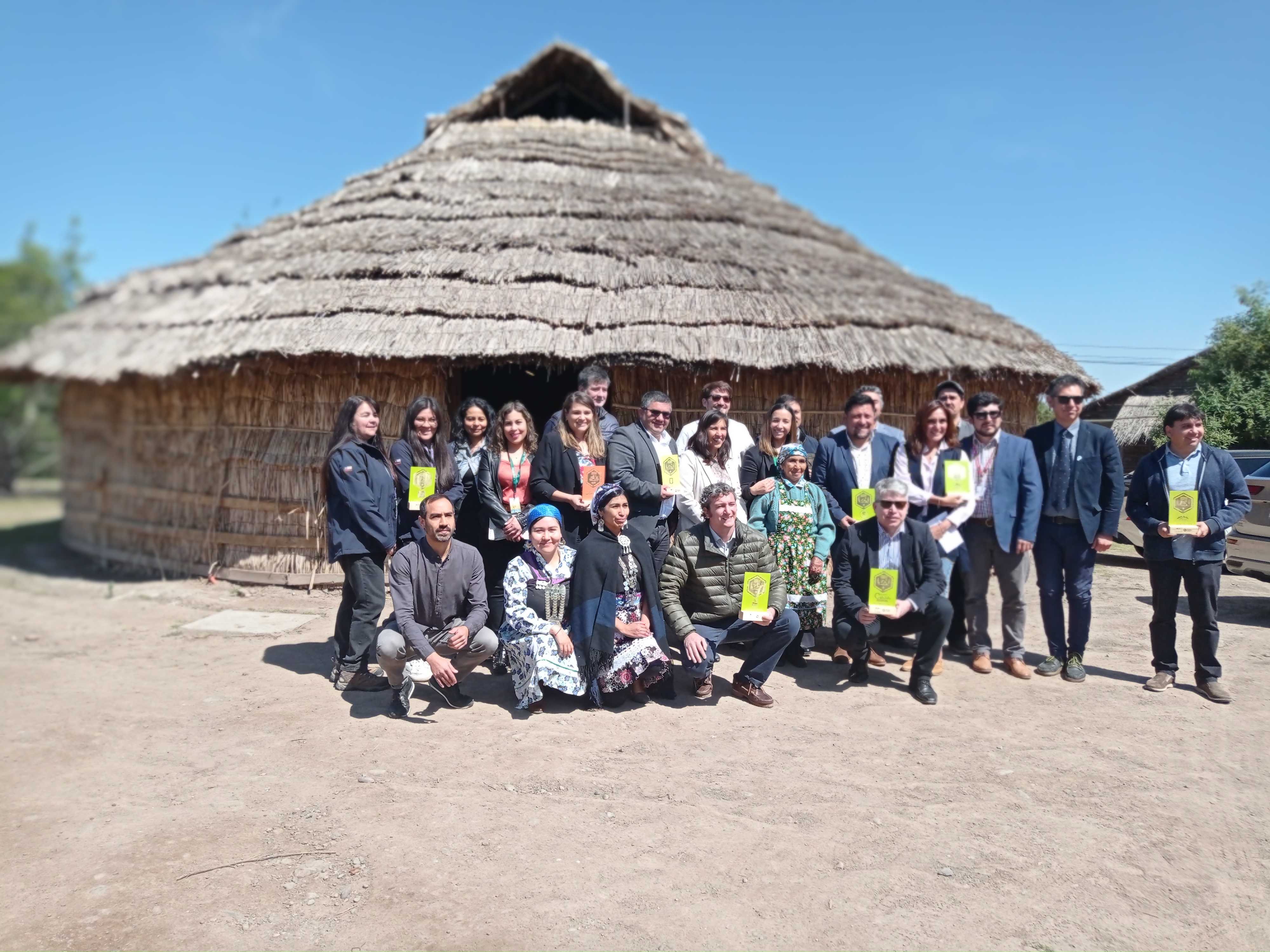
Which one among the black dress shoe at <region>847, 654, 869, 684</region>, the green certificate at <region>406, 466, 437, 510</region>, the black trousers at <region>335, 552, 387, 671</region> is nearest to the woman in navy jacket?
the black trousers at <region>335, 552, 387, 671</region>

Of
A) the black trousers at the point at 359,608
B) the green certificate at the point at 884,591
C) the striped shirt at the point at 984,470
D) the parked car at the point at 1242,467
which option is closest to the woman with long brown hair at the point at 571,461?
the black trousers at the point at 359,608

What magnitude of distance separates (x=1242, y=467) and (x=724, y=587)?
3215mm

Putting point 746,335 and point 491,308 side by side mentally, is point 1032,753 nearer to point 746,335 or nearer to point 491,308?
point 746,335

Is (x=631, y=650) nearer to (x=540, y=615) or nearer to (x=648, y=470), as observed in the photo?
(x=540, y=615)

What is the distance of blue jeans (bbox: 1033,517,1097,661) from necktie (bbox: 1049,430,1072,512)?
5.6 inches

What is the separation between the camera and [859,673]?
182 inches

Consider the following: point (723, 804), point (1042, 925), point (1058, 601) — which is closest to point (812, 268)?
point (1058, 601)

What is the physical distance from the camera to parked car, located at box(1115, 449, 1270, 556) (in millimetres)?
4598

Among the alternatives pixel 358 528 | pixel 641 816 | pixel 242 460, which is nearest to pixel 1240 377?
pixel 641 816

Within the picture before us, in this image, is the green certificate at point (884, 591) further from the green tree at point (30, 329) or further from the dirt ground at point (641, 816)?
the green tree at point (30, 329)

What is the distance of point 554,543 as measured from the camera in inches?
159

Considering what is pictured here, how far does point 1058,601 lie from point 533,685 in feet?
10.0

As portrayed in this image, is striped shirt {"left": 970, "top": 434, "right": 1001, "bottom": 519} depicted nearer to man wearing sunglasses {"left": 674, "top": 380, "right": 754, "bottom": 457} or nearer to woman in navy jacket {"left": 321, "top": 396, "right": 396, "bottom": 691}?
man wearing sunglasses {"left": 674, "top": 380, "right": 754, "bottom": 457}

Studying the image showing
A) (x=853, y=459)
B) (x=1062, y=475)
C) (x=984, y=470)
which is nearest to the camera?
(x=1062, y=475)
